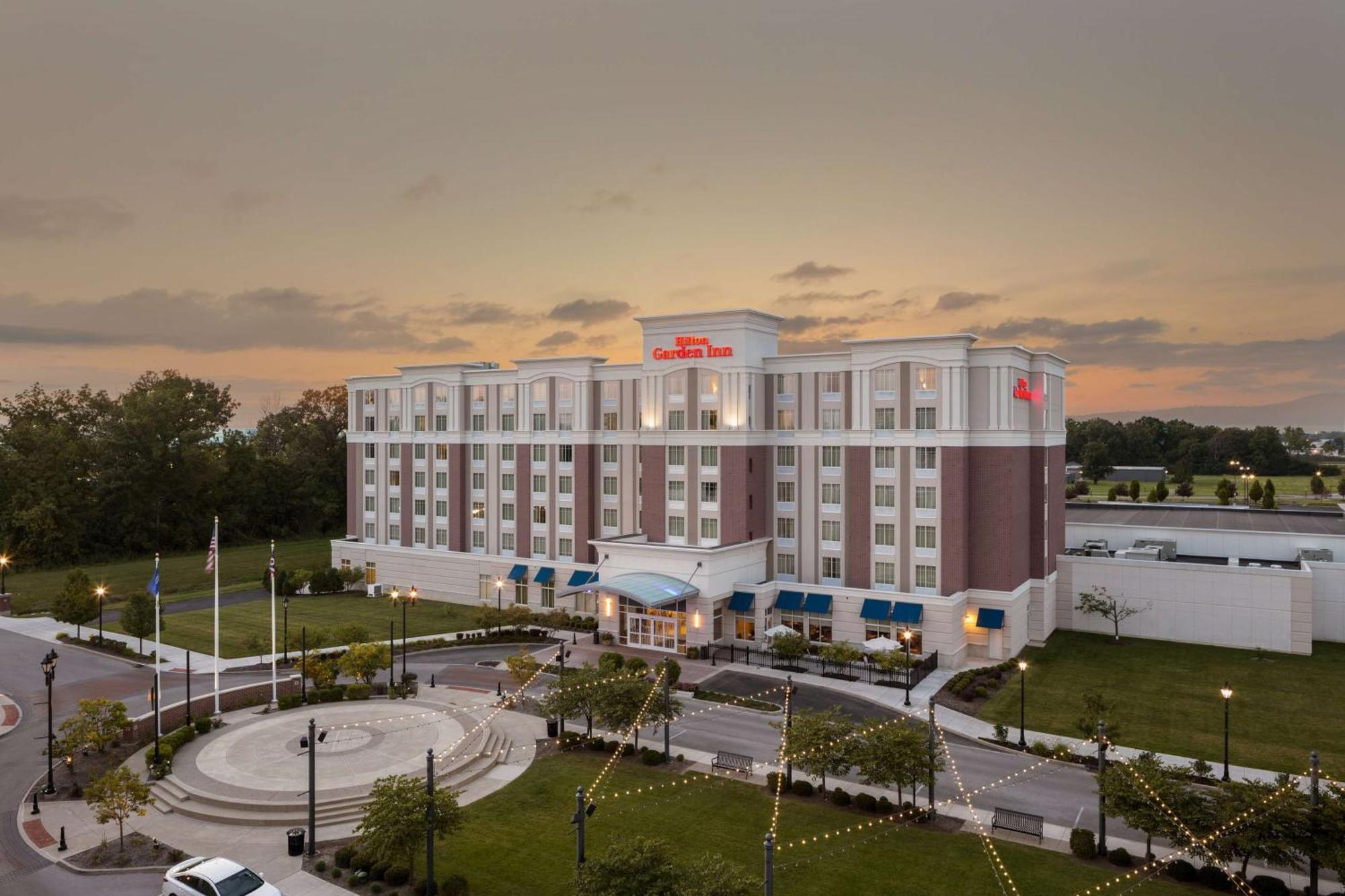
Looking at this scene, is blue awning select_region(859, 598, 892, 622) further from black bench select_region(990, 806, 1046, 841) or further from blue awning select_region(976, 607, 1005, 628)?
black bench select_region(990, 806, 1046, 841)

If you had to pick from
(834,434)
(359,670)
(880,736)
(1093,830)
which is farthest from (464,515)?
(1093,830)

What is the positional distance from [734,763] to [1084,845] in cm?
1363

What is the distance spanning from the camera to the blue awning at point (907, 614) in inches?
1971

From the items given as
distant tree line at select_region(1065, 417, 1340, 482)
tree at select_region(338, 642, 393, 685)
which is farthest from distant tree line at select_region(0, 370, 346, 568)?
distant tree line at select_region(1065, 417, 1340, 482)

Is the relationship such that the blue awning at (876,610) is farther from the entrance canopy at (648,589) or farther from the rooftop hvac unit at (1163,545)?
the rooftop hvac unit at (1163,545)

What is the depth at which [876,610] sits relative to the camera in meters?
51.7

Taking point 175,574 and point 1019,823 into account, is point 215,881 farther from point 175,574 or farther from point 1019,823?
point 175,574

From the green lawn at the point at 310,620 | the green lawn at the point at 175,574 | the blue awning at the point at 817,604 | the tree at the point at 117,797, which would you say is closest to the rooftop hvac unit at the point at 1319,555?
the blue awning at the point at 817,604

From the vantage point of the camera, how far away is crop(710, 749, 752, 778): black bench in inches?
1329

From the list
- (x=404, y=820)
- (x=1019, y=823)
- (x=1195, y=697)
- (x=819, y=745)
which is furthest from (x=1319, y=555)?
(x=404, y=820)

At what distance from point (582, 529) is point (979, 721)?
114 feet

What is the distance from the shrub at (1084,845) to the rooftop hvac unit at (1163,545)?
143 feet

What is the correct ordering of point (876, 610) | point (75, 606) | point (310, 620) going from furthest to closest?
1. point (310, 620)
2. point (75, 606)
3. point (876, 610)

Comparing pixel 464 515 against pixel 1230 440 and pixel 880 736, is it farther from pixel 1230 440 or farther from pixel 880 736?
pixel 1230 440
